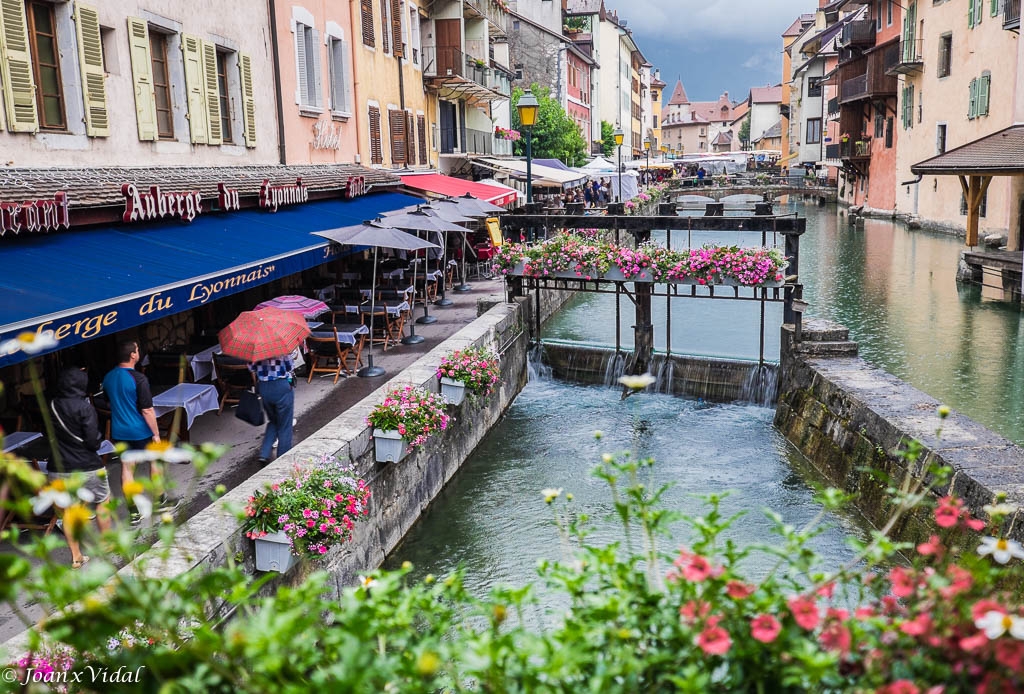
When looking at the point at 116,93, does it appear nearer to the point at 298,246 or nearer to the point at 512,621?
the point at 298,246

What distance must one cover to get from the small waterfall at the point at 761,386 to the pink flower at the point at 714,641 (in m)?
11.2

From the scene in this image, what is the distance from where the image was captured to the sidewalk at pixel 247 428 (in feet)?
21.3

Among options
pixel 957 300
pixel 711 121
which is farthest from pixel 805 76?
pixel 711 121

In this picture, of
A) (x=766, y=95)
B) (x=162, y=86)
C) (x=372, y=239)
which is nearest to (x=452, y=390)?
(x=372, y=239)

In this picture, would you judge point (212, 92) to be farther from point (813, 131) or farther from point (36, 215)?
point (813, 131)

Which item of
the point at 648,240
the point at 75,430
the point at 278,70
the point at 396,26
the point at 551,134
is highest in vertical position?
the point at 396,26

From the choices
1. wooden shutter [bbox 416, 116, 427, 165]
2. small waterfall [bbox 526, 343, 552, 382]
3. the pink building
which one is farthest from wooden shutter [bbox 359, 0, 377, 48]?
small waterfall [bbox 526, 343, 552, 382]

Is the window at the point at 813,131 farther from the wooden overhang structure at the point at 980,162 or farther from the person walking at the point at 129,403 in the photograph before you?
the person walking at the point at 129,403

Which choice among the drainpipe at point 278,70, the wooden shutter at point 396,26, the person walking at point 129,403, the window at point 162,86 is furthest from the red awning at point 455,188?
the person walking at point 129,403

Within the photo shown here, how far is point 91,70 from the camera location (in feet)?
33.0

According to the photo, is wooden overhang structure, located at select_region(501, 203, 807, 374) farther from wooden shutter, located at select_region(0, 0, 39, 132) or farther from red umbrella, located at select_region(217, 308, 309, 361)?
wooden shutter, located at select_region(0, 0, 39, 132)

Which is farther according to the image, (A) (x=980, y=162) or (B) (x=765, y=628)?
(A) (x=980, y=162)

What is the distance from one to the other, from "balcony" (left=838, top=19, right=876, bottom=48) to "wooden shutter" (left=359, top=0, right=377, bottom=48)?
1449 inches

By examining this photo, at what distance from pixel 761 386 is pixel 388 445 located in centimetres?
702
